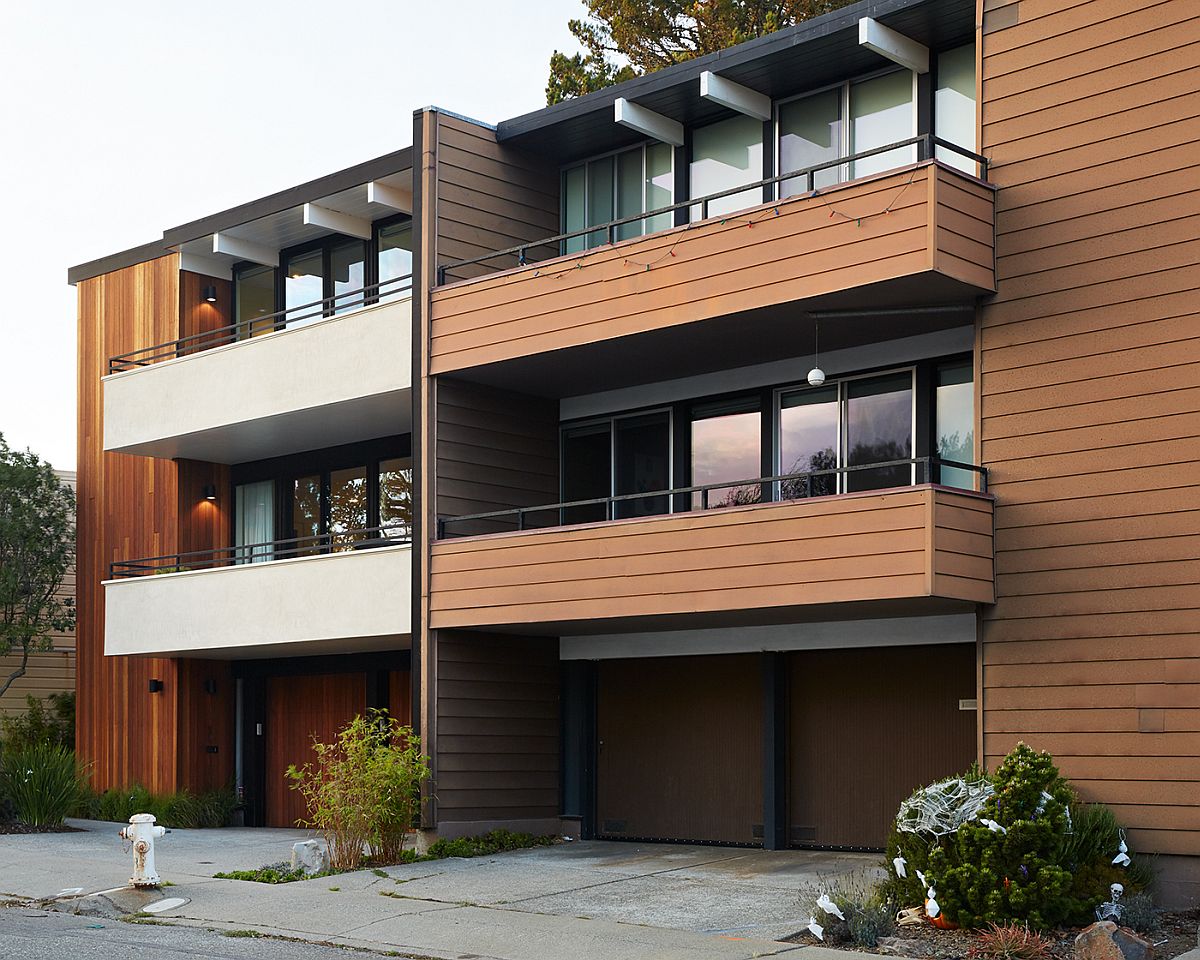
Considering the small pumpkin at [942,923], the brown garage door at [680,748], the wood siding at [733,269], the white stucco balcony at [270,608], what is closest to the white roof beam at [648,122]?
the wood siding at [733,269]

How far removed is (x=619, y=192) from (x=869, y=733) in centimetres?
788

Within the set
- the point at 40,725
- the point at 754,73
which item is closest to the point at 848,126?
the point at 754,73

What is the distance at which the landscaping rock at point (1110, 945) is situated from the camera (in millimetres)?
11969

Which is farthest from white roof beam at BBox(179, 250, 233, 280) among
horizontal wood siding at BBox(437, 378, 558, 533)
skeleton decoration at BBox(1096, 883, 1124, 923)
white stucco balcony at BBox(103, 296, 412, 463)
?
skeleton decoration at BBox(1096, 883, 1124, 923)

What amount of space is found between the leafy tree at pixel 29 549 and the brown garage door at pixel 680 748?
1152 cm

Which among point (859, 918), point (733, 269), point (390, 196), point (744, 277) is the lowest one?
point (859, 918)

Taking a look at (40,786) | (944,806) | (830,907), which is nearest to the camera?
(830,907)

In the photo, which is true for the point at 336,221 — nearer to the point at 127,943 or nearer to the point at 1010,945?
the point at 127,943

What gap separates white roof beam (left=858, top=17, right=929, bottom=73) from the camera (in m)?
17.1

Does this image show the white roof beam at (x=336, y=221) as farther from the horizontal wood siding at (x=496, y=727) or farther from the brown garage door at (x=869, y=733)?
the brown garage door at (x=869, y=733)

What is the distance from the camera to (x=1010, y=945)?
12523 mm

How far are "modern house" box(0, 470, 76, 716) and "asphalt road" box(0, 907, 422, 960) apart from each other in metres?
16.0

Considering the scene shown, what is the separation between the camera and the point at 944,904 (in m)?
13.5

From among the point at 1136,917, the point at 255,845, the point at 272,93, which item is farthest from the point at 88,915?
the point at 272,93
